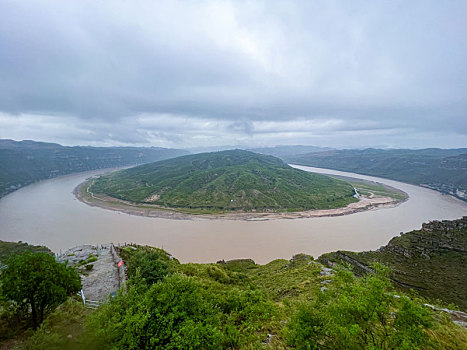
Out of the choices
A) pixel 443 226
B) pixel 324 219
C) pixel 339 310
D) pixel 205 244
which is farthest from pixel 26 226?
pixel 443 226

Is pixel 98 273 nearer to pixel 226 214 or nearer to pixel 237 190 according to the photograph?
pixel 226 214

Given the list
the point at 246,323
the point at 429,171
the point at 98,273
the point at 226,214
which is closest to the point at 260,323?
the point at 246,323

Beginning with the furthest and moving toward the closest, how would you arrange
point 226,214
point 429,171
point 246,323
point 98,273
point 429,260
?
1. point 429,171
2. point 226,214
3. point 429,260
4. point 98,273
5. point 246,323

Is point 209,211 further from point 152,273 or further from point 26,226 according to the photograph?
point 152,273

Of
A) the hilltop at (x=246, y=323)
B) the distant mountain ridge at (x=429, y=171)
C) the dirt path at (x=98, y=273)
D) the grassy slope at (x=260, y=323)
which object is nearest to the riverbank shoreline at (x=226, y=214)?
the dirt path at (x=98, y=273)

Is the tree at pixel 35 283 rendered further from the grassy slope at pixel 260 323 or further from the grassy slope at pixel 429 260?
the grassy slope at pixel 429 260

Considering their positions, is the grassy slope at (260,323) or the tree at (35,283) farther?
the tree at (35,283)
